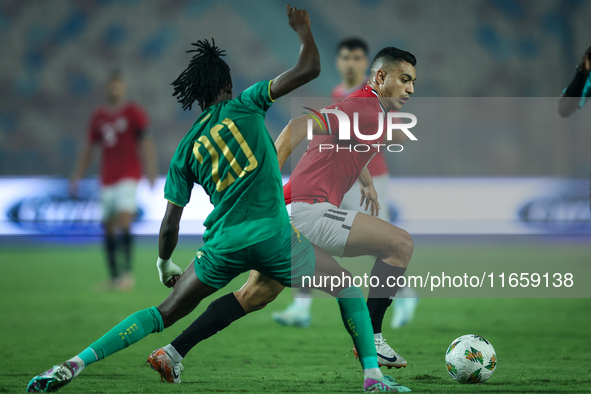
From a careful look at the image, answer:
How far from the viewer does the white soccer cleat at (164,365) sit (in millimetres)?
3672

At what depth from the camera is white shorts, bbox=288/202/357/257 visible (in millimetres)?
3688

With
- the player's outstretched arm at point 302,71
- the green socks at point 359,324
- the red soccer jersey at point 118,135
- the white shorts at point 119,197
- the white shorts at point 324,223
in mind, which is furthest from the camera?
the red soccer jersey at point 118,135

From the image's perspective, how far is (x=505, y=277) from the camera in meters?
9.47

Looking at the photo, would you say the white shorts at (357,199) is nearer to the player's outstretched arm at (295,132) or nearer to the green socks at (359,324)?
the player's outstretched arm at (295,132)

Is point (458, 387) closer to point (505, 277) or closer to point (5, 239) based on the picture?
point (505, 277)

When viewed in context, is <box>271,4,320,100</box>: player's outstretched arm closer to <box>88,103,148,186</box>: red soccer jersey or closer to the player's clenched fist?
the player's clenched fist

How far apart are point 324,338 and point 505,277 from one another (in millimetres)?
4882

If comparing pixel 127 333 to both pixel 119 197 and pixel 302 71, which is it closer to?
pixel 302 71

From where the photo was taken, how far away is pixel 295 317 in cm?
602

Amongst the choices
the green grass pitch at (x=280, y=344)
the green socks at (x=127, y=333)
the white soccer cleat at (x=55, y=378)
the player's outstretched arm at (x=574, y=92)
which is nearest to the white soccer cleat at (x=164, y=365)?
the green grass pitch at (x=280, y=344)

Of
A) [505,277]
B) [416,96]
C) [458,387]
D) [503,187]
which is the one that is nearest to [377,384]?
[458,387]

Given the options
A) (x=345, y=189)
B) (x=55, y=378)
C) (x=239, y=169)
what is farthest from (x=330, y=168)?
(x=55, y=378)

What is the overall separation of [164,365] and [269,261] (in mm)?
952

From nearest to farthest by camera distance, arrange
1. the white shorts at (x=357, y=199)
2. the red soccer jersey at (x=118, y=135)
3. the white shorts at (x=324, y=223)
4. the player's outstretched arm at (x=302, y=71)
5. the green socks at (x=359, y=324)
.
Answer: the player's outstretched arm at (x=302, y=71), the green socks at (x=359, y=324), the white shorts at (x=324, y=223), the white shorts at (x=357, y=199), the red soccer jersey at (x=118, y=135)
